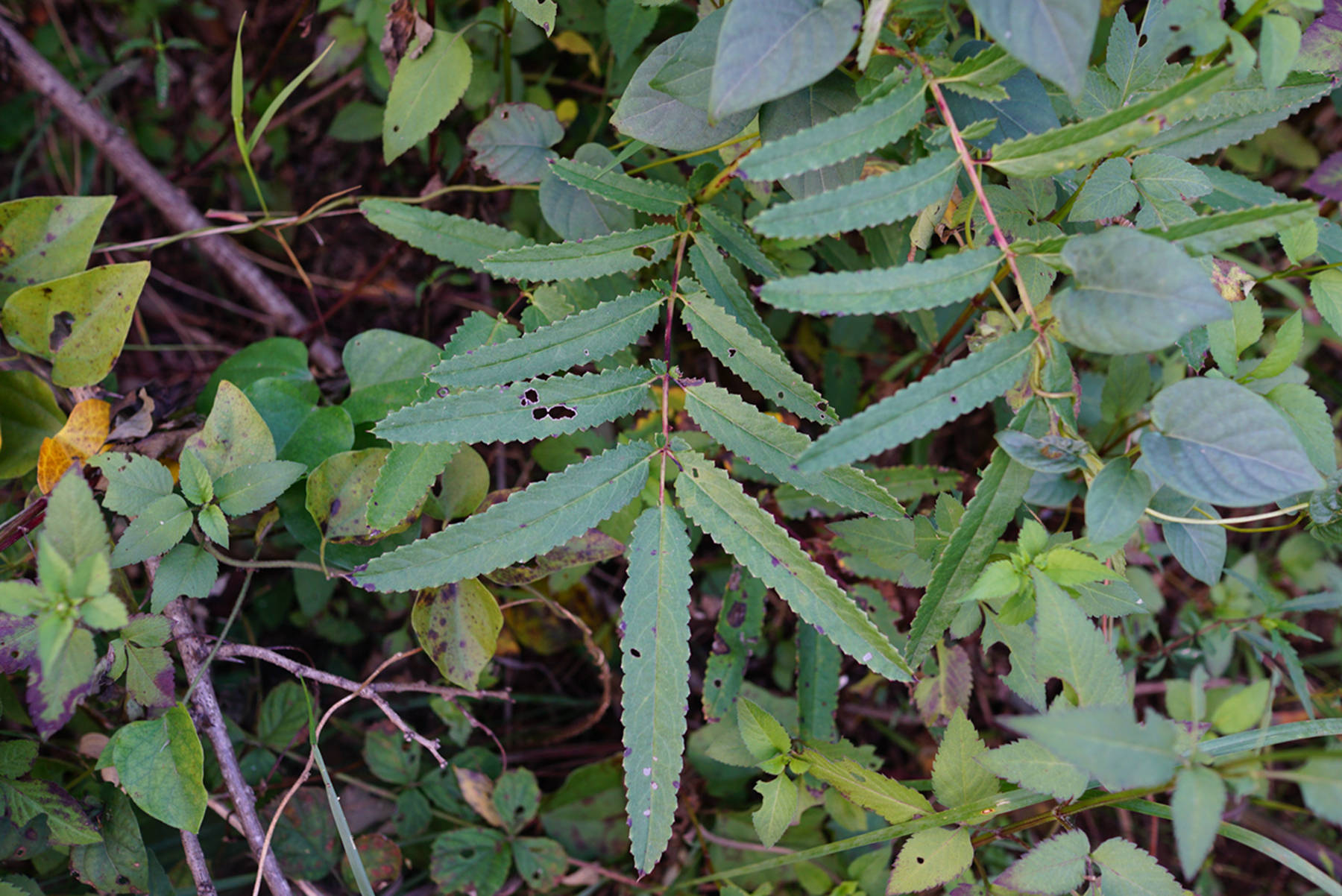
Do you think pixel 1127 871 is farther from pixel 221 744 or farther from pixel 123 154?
pixel 123 154

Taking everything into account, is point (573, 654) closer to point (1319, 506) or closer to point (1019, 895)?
point (1019, 895)

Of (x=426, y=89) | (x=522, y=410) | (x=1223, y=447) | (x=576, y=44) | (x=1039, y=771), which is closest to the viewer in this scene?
(x=1223, y=447)

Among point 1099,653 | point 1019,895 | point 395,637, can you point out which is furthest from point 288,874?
point 1099,653

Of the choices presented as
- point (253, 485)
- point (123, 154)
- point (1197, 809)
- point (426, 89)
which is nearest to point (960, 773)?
point (1197, 809)

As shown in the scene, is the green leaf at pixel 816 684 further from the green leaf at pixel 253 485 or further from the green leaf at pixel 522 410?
the green leaf at pixel 253 485

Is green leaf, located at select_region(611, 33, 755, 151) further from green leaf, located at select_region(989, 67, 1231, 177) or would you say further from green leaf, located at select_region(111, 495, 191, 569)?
green leaf, located at select_region(111, 495, 191, 569)

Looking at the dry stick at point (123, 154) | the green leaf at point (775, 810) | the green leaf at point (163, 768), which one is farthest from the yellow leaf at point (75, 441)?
the green leaf at point (775, 810)
